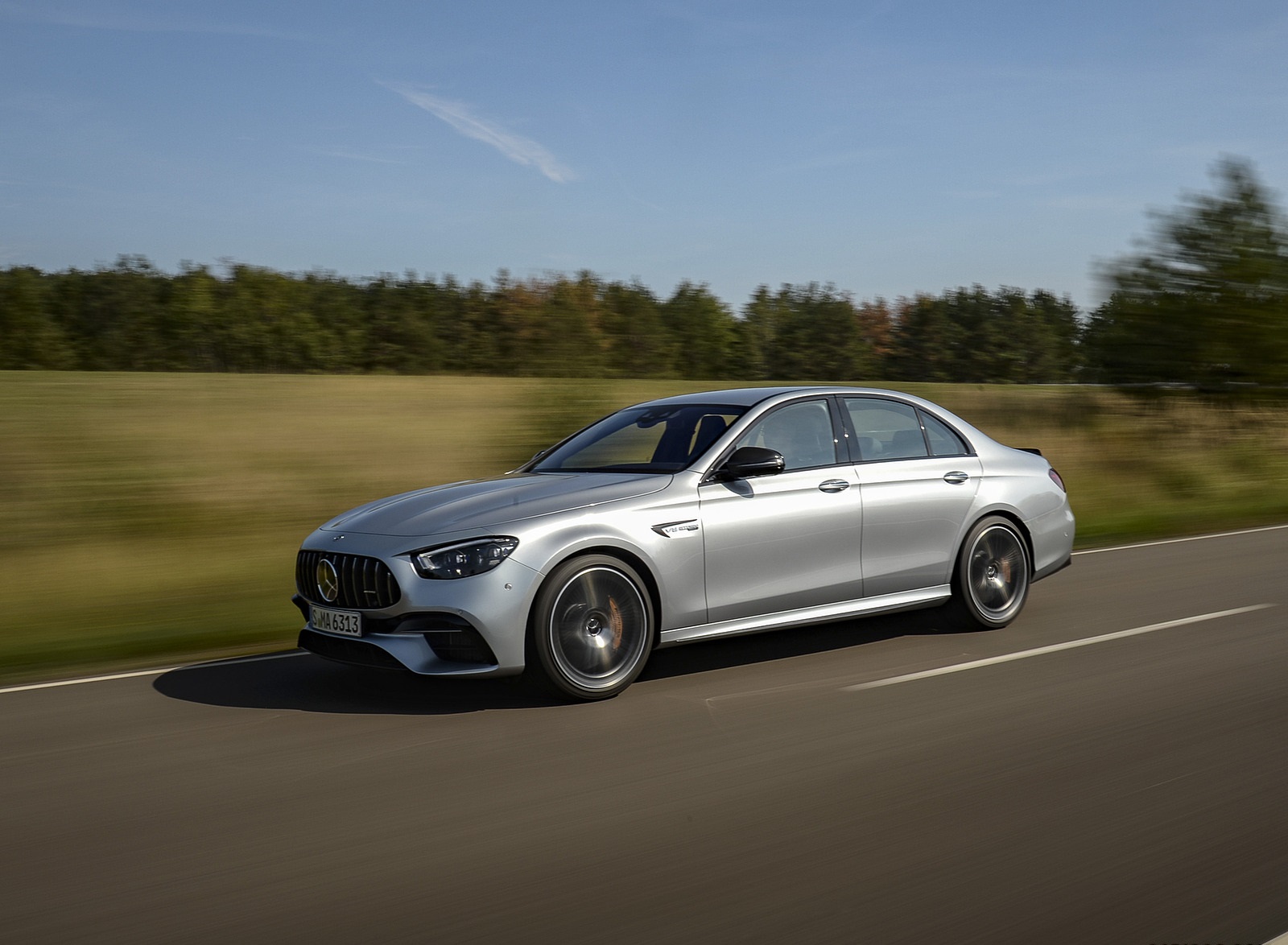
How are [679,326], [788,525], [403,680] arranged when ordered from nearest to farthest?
1. [403,680]
2. [788,525]
3. [679,326]

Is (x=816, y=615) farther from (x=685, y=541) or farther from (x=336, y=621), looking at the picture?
(x=336, y=621)

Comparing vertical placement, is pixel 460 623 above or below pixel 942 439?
below

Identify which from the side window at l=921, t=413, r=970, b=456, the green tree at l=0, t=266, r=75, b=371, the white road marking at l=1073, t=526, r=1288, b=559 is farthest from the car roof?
the green tree at l=0, t=266, r=75, b=371

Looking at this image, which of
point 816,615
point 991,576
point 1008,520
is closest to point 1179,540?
point 1008,520

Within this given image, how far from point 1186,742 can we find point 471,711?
3.31 m

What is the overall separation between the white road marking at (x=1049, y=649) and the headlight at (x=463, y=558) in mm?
1959

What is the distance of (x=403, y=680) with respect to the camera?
6637mm

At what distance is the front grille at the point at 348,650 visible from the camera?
5.81m

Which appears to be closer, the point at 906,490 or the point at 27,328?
the point at 906,490

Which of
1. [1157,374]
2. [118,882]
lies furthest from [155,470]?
[1157,374]

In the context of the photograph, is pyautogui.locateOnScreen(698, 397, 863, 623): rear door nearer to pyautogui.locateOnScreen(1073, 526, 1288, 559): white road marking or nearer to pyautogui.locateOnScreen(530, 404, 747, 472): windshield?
pyautogui.locateOnScreen(530, 404, 747, 472): windshield

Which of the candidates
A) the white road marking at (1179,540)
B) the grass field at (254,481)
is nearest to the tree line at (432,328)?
the grass field at (254,481)

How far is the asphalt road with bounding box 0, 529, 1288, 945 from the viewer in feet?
11.4

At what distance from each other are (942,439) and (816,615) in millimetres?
1827
